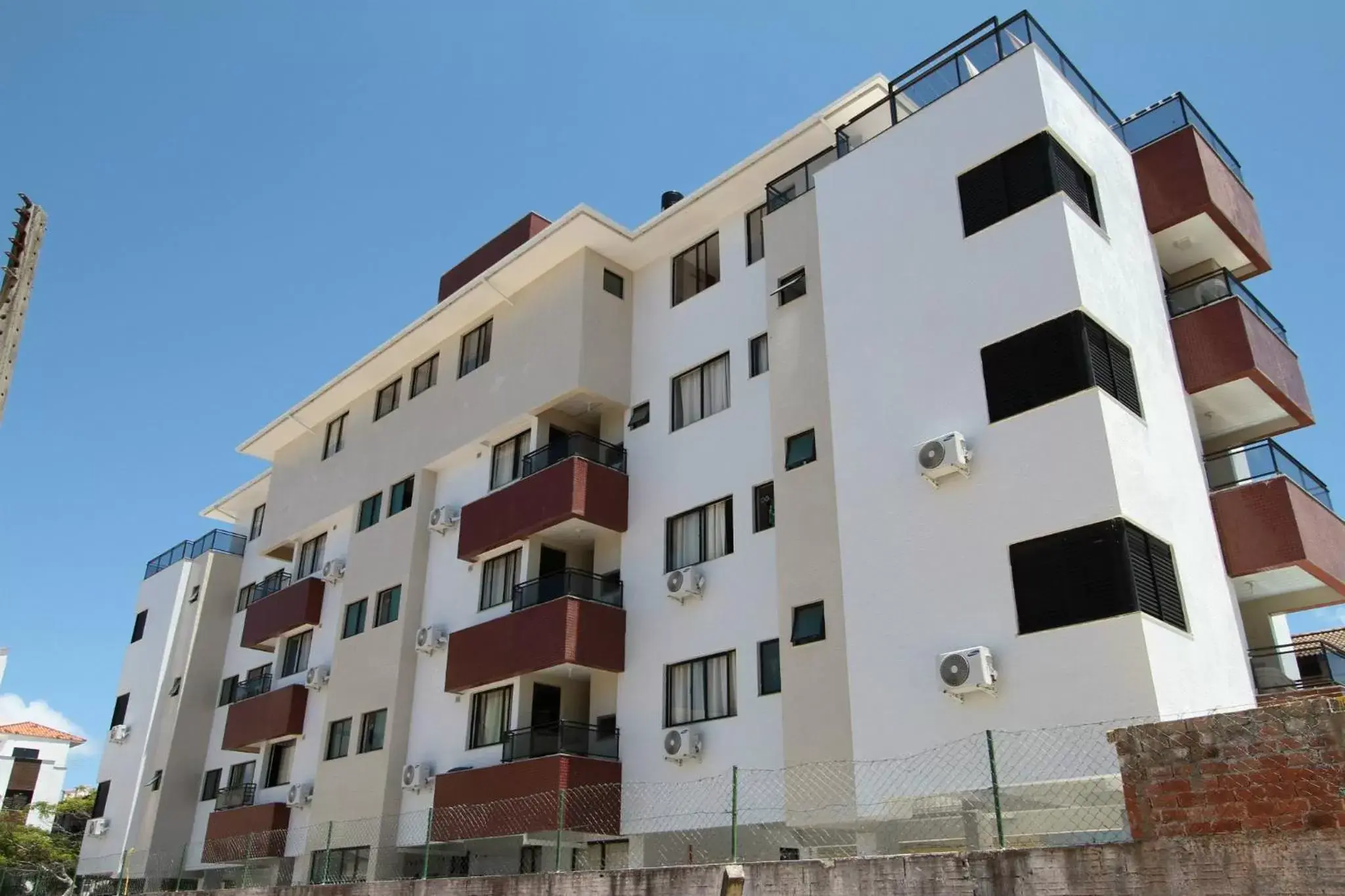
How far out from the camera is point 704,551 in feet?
71.5

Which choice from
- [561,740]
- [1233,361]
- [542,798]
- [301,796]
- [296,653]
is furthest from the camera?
[296,653]

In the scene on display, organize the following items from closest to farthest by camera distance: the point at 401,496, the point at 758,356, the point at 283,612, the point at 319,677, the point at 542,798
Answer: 1. the point at 542,798
2. the point at 758,356
3. the point at 401,496
4. the point at 319,677
5. the point at 283,612

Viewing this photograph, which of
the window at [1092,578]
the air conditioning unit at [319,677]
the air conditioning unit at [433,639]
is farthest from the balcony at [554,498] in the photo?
the window at [1092,578]

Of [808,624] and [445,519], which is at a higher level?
[445,519]

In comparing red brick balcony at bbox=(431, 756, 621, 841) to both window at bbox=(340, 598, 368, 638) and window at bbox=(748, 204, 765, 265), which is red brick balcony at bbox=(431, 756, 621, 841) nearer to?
window at bbox=(340, 598, 368, 638)

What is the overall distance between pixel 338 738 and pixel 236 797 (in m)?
5.65

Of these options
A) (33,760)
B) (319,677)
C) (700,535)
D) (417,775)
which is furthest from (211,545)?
(33,760)

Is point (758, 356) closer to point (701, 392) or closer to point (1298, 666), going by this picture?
point (701, 392)

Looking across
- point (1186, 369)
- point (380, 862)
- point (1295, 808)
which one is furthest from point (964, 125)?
point (380, 862)

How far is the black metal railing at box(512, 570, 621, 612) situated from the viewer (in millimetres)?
23125

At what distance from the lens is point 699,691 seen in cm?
2078

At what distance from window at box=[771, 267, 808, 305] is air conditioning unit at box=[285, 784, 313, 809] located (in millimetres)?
16982

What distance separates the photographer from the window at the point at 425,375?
29.7 m

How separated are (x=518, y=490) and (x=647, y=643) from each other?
4600 mm
